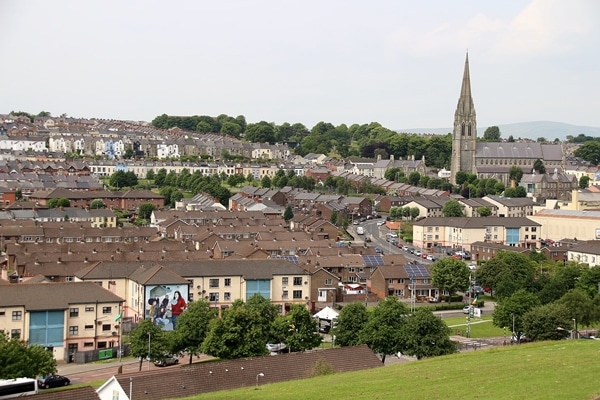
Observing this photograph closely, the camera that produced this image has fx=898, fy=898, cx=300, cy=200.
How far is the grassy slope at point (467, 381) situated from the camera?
48.0 ft

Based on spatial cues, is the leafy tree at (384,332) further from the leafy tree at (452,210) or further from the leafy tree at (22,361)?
the leafy tree at (452,210)

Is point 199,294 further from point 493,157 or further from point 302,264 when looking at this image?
point 493,157

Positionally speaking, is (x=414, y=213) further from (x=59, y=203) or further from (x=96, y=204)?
(x=59, y=203)

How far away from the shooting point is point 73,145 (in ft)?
301

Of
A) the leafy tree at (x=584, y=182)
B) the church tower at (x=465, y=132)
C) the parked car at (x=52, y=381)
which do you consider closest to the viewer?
the parked car at (x=52, y=381)

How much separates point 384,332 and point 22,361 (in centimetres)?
838

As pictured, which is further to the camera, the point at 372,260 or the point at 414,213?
the point at 414,213

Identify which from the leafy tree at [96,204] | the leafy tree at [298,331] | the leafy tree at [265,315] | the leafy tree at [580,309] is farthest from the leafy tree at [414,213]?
the leafy tree at [298,331]

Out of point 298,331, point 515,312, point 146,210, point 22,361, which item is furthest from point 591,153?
→ point 22,361

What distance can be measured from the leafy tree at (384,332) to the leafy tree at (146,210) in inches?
1406

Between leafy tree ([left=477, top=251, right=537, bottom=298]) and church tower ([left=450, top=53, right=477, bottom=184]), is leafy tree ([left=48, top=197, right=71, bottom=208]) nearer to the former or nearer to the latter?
leafy tree ([left=477, top=251, right=537, bottom=298])

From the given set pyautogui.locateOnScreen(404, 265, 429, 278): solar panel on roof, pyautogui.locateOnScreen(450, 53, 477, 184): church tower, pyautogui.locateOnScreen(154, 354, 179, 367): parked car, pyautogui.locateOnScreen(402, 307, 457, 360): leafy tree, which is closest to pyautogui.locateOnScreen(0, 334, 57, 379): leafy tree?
pyautogui.locateOnScreen(154, 354, 179, 367): parked car

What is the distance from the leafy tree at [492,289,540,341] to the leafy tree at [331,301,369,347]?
Result: 16.4ft

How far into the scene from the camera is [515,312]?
26.0m
